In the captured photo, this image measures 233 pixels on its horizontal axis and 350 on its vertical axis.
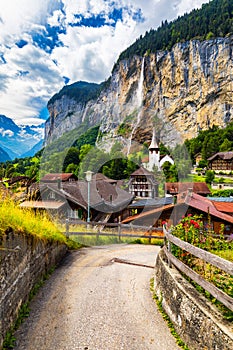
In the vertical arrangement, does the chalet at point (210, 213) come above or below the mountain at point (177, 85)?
below

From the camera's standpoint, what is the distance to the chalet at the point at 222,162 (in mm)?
56062

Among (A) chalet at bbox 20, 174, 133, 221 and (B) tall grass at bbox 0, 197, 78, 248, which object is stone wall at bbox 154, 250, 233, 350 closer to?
(B) tall grass at bbox 0, 197, 78, 248

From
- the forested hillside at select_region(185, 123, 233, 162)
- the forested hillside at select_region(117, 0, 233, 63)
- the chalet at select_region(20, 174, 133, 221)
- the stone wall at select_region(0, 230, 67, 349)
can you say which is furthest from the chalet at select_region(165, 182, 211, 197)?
the forested hillside at select_region(117, 0, 233, 63)

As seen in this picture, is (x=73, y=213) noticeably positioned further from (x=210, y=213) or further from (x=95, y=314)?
(x=95, y=314)

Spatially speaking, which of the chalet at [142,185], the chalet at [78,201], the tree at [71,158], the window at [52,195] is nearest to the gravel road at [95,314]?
the chalet at [78,201]

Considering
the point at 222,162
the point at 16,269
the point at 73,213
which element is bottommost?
the point at 73,213

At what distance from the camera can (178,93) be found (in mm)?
101188

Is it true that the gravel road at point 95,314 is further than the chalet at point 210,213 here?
No

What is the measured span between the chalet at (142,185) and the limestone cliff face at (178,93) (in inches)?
1716

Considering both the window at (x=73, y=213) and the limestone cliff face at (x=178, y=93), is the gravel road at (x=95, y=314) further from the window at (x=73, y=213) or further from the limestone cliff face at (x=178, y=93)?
the limestone cliff face at (x=178, y=93)

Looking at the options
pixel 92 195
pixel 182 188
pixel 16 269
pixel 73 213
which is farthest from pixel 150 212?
pixel 16 269

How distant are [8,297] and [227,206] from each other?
57.7 feet

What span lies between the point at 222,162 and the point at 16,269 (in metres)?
60.0

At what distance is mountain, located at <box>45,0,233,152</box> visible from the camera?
294 feet
